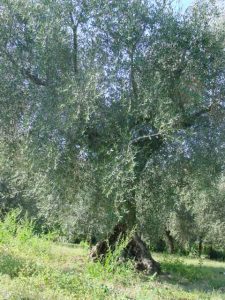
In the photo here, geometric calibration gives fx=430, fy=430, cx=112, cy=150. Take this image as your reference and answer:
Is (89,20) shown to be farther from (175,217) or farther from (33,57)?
(175,217)

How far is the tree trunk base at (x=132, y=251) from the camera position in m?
12.7

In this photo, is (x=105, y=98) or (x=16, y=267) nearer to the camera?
(x=16, y=267)

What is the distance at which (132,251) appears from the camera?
1312 centimetres

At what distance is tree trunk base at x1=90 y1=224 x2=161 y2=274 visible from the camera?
1271 cm

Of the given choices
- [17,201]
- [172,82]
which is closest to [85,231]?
[172,82]

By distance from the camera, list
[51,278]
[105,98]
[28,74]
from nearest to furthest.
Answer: [51,278] → [105,98] → [28,74]

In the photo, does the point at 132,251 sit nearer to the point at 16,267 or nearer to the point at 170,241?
the point at 16,267

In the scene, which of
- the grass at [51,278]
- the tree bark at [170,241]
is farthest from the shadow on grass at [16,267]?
the tree bark at [170,241]

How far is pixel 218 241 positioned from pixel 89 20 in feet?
83.8

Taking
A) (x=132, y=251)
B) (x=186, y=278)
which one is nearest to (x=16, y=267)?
(x=132, y=251)

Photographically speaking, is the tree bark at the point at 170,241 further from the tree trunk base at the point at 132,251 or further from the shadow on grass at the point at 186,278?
the tree trunk base at the point at 132,251

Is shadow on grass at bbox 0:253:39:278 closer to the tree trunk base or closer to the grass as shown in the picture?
the grass

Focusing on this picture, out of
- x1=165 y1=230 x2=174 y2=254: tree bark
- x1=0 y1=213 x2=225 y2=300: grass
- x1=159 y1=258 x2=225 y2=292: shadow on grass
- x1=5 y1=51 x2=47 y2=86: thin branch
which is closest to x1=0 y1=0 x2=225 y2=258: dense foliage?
x1=5 y1=51 x2=47 y2=86: thin branch

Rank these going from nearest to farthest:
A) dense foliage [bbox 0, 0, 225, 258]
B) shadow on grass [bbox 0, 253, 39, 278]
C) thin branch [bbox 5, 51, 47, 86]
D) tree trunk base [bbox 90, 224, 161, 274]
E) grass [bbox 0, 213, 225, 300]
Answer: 1. grass [bbox 0, 213, 225, 300]
2. shadow on grass [bbox 0, 253, 39, 278]
3. dense foliage [bbox 0, 0, 225, 258]
4. thin branch [bbox 5, 51, 47, 86]
5. tree trunk base [bbox 90, 224, 161, 274]
